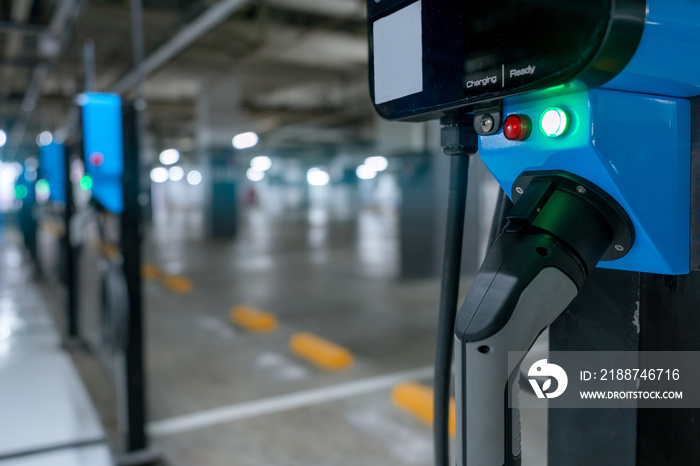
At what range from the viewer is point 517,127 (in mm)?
679

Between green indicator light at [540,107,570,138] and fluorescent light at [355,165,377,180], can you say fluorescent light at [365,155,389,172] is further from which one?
green indicator light at [540,107,570,138]

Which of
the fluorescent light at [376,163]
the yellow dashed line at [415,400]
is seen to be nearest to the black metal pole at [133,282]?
the yellow dashed line at [415,400]

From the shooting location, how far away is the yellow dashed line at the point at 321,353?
4184 mm

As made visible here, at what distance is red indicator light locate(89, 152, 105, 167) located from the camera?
2895 mm

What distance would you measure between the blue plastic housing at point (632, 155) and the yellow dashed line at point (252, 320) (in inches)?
189

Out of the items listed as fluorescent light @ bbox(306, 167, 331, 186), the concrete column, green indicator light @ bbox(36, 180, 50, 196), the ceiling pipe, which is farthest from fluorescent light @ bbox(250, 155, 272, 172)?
green indicator light @ bbox(36, 180, 50, 196)

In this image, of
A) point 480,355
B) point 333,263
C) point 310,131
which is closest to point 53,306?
point 333,263

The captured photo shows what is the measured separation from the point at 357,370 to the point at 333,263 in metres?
5.82

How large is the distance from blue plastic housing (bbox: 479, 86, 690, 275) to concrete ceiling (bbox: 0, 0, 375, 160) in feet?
12.3

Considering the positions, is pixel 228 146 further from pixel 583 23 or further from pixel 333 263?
pixel 583 23

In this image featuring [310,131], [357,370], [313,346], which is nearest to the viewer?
[357,370]

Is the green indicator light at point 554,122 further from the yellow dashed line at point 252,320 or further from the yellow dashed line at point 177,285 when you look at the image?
the yellow dashed line at point 177,285

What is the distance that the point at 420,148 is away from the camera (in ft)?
27.1

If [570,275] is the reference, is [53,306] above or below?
below
